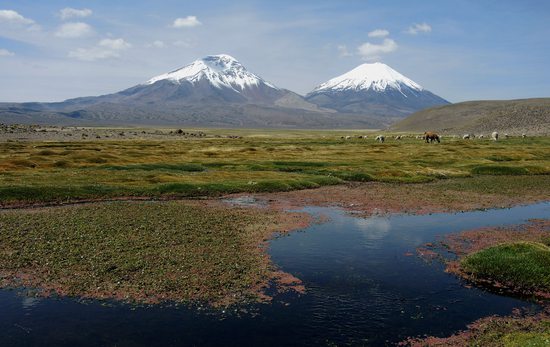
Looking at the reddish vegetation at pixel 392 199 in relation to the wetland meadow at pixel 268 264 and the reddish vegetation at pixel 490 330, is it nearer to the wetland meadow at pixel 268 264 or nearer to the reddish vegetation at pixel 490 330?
the wetland meadow at pixel 268 264

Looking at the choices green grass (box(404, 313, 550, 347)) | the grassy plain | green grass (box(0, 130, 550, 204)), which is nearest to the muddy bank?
the grassy plain

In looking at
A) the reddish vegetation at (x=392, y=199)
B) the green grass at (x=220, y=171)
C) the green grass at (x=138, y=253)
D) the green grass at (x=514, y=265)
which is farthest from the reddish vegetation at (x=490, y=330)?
the green grass at (x=220, y=171)

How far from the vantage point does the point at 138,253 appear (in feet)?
96.4

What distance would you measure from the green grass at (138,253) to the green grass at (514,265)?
1279 centimetres

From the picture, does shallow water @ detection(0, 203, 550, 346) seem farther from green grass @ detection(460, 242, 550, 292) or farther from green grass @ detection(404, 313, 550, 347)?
green grass @ detection(460, 242, 550, 292)

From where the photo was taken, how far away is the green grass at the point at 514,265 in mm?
25453

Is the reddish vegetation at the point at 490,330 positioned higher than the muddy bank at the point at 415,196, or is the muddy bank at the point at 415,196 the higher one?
the muddy bank at the point at 415,196

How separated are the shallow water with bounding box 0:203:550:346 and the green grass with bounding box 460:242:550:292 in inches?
77.1

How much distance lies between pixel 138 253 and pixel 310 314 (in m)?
13.2

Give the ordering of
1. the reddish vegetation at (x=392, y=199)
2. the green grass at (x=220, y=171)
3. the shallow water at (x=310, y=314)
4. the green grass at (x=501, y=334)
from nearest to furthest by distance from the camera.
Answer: the green grass at (x=501, y=334)
the shallow water at (x=310, y=314)
the reddish vegetation at (x=392, y=199)
the green grass at (x=220, y=171)

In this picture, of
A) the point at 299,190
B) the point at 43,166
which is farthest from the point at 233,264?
the point at 43,166

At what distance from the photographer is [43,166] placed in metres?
73.7

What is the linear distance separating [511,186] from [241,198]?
38028 mm

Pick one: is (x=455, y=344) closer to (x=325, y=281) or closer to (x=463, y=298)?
(x=463, y=298)
